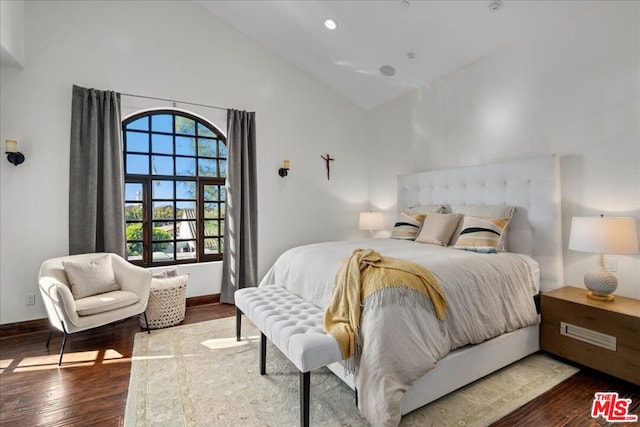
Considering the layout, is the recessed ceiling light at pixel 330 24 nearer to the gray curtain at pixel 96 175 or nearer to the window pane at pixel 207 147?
the window pane at pixel 207 147

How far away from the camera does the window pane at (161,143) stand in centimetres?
395

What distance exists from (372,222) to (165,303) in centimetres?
301

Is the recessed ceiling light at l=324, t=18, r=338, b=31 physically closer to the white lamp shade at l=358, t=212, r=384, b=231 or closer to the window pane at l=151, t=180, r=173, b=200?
the white lamp shade at l=358, t=212, r=384, b=231

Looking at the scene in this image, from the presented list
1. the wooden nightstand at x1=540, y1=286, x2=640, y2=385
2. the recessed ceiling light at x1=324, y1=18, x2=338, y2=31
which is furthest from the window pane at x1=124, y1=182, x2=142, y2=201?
the wooden nightstand at x1=540, y1=286, x2=640, y2=385

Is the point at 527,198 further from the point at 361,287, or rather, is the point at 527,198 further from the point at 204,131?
the point at 204,131

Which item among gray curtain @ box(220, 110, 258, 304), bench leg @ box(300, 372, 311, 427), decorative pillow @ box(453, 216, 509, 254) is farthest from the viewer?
gray curtain @ box(220, 110, 258, 304)

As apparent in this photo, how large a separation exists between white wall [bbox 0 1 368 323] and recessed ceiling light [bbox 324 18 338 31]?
1105 mm

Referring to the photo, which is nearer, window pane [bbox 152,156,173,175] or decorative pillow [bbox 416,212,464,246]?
decorative pillow [bbox 416,212,464,246]

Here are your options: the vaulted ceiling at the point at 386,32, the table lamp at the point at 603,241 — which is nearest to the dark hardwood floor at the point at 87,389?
the table lamp at the point at 603,241

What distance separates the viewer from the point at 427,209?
4.00 m

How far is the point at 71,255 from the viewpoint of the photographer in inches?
130

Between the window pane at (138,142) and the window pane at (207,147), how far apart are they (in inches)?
24.4

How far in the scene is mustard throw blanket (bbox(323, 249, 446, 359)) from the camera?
5.96 ft

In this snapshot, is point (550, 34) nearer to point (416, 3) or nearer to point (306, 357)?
point (416, 3)
